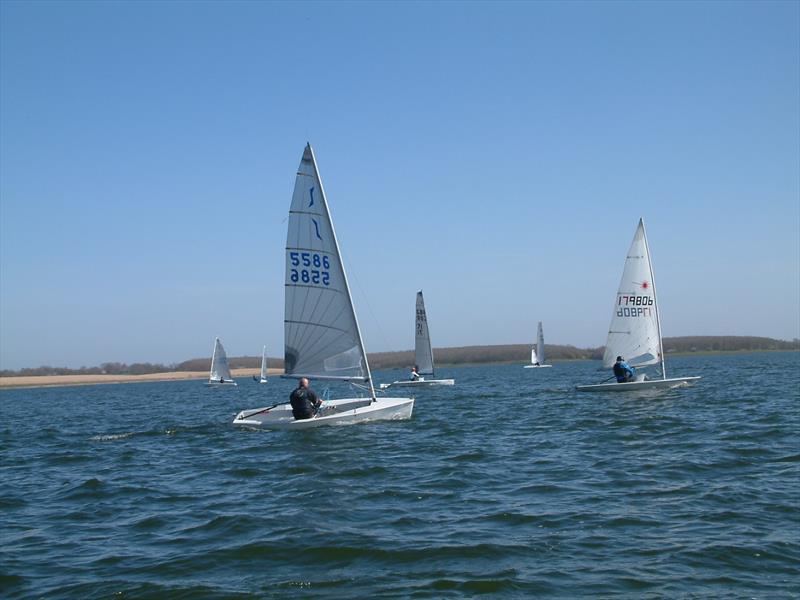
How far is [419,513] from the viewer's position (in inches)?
414

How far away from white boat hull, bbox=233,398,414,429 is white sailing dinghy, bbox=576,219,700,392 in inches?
557

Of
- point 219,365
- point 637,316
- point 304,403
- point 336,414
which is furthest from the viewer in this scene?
point 219,365

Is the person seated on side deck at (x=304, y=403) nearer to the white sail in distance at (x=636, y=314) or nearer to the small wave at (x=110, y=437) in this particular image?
the small wave at (x=110, y=437)

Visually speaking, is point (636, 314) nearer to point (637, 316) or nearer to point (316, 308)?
point (637, 316)

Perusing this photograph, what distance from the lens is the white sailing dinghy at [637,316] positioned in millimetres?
32875

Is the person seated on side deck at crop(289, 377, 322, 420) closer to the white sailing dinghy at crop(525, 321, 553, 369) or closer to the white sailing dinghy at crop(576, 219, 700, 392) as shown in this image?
the white sailing dinghy at crop(576, 219, 700, 392)

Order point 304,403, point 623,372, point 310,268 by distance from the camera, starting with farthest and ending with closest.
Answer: point 623,372
point 310,268
point 304,403

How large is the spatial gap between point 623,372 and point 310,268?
49.6 feet

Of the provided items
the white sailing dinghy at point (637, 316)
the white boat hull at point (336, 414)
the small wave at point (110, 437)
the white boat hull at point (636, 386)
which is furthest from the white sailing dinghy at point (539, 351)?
the small wave at point (110, 437)

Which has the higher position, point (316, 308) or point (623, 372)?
point (316, 308)

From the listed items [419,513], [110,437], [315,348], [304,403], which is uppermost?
[315,348]

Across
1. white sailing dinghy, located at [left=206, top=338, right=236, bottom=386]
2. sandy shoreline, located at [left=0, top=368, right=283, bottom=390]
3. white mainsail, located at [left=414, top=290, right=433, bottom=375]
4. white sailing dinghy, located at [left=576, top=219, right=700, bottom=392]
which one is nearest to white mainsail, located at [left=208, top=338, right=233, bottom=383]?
white sailing dinghy, located at [left=206, top=338, right=236, bottom=386]

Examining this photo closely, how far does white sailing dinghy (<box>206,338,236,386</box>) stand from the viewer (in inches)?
2815

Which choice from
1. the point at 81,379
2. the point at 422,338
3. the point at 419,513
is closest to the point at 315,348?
the point at 419,513
